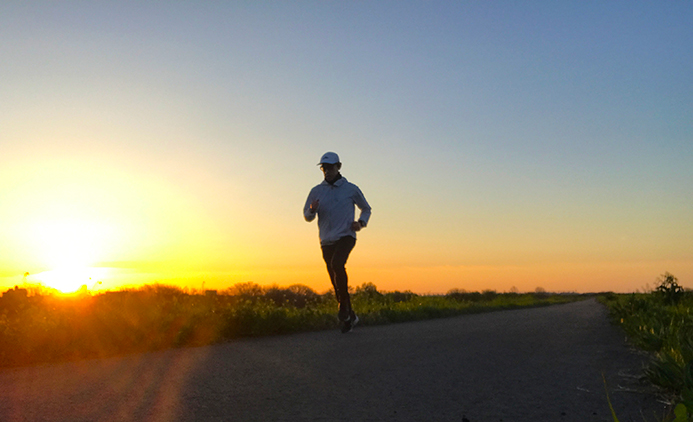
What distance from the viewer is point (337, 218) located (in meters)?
8.39

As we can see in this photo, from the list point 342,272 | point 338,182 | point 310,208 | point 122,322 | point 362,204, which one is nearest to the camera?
point 122,322

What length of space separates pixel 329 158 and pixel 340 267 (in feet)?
5.22

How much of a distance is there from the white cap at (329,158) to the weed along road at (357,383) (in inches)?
113

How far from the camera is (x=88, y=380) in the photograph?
4.89 meters

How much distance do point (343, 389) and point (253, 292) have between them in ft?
31.1

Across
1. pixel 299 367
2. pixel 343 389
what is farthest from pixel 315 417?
pixel 299 367

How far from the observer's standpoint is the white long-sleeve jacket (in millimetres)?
8375

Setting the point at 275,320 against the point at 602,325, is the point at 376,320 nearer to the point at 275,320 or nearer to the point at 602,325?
the point at 275,320

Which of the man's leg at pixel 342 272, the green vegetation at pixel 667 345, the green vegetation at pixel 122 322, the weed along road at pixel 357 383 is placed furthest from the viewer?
the man's leg at pixel 342 272

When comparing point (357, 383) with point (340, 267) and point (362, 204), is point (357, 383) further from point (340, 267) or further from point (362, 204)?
point (362, 204)

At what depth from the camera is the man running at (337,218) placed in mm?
8180

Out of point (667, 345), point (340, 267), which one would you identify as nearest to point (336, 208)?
point (340, 267)

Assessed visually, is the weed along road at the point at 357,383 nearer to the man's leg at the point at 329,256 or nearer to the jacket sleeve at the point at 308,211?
the man's leg at the point at 329,256

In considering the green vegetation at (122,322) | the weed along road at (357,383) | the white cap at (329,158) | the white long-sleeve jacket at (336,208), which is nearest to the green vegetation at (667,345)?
the weed along road at (357,383)
